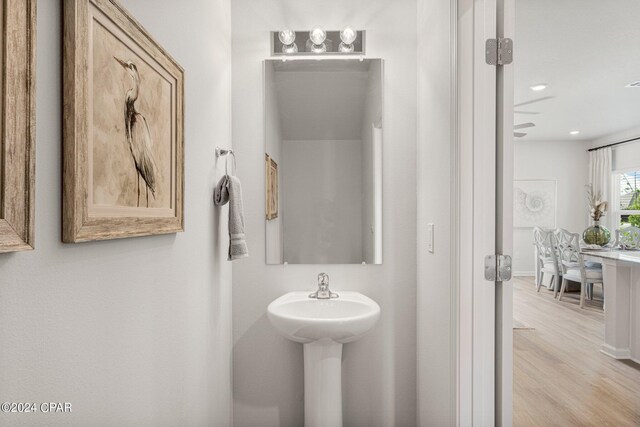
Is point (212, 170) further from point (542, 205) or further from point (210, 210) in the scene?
point (542, 205)

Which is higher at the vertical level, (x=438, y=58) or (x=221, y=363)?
(x=438, y=58)

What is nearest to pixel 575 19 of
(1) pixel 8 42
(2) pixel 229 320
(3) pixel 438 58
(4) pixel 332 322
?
(3) pixel 438 58

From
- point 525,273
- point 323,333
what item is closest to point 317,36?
point 323,333

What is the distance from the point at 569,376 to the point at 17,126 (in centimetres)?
352

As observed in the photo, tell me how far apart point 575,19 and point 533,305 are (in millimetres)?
3632

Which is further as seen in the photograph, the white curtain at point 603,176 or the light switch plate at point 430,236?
the white curtain at point 603,176

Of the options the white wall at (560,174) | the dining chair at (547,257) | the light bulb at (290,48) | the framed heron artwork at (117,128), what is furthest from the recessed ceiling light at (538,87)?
the framed heron artwork at (117,128)

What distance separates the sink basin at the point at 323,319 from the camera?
1.54 meters

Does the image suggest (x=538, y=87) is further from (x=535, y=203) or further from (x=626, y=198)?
(x=626, y=198)

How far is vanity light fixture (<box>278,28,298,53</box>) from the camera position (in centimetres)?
194

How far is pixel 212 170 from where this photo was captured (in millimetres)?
1604

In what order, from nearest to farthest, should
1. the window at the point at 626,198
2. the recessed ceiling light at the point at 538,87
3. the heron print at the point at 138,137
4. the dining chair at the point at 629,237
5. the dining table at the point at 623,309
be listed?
the heron print at the point at 138,137 < the dining table at the point at 623,309 < the recessed ceiling light at the point at 538,87 < the dining chair at the point at 629,237 < the window at the point at 626,198

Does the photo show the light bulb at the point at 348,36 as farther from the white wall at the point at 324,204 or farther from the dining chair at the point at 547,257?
the dining chair at the point at 547,257

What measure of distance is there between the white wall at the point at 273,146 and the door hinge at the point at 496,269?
1066mm
